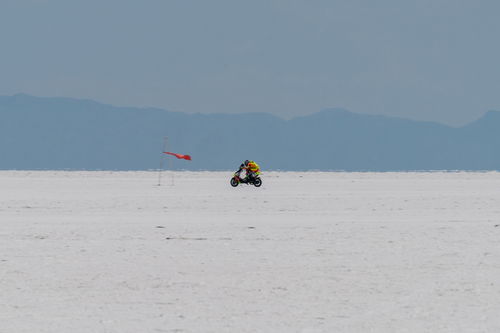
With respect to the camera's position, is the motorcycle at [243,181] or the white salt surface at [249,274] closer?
the white salt surface at [249,274]

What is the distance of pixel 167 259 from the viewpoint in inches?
561

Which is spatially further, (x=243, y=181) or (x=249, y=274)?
(x=243, y=181)

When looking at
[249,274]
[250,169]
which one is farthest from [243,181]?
[249,274]

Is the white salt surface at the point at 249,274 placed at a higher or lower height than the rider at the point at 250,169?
lower

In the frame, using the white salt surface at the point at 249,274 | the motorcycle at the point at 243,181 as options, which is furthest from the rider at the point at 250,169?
the white salt surface at the point at 249,274

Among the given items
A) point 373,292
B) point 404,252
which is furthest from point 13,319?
point 404,252

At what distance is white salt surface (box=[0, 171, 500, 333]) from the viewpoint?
8.91 meters

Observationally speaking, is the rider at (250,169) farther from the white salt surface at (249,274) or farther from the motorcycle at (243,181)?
the white salt surface at (249,274)

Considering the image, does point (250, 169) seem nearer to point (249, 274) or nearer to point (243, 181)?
point (243, 181)

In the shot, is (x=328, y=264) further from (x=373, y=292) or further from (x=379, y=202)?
(x=379, y=202)

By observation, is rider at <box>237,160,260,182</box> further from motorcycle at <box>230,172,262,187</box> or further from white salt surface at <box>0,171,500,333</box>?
white salt surface at <box>0,171,500,333</box>

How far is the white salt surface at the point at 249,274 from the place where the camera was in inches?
351

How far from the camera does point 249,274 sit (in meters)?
12.4

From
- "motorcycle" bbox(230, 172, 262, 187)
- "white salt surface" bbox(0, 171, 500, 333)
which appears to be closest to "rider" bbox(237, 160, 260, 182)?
"motorcycle" bbox(230, 172, 262, 187)
